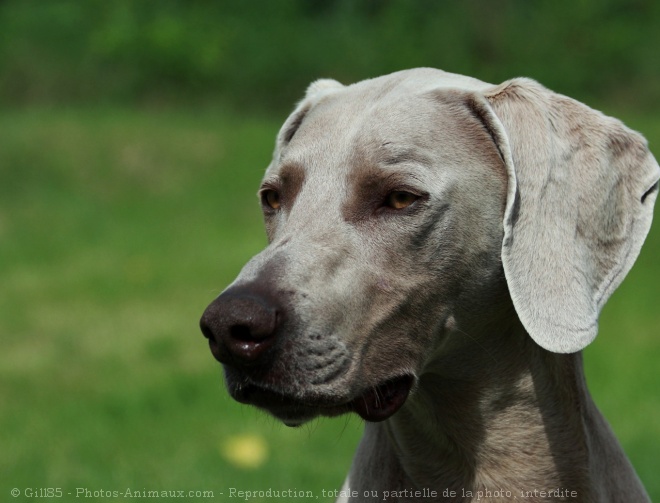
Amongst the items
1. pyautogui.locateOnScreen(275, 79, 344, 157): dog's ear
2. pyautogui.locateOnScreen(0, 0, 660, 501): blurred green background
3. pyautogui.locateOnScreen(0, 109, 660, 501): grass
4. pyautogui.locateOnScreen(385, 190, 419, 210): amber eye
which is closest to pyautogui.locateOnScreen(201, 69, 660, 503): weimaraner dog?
pyautogui.locateOnScreen(385, 190, 419, 210): amber eye

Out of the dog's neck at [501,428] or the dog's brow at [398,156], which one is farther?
the dog's neck at [501,428]

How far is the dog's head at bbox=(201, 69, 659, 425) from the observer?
2465 millimetres

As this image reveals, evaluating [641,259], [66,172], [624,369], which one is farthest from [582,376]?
[66,172]

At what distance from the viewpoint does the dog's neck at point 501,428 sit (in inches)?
109

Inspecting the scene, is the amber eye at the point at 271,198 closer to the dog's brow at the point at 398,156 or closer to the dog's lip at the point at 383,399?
the dog's brow at the point at 398,156

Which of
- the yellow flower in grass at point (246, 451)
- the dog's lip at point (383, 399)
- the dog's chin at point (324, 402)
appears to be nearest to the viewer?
the dog's chin at point (324, 402)

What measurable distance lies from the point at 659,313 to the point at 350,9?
22.8ft

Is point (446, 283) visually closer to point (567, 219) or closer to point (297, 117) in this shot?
Result: point (567, 219)

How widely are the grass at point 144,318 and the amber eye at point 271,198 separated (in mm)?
611

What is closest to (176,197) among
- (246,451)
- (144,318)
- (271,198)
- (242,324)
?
(144,318)

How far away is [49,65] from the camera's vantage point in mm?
13008

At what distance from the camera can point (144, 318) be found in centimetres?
764

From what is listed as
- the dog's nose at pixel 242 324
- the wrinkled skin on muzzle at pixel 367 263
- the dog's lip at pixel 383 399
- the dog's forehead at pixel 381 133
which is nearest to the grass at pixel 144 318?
the dog's lip at pixel 383 399

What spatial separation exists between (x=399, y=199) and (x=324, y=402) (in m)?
0.51
